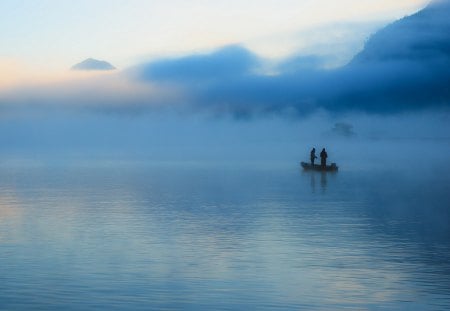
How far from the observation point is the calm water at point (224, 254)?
17328mm

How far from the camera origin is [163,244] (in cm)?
2555

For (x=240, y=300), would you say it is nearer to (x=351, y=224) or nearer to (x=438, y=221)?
(x=351, y=224)

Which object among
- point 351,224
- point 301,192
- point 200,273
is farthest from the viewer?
point 301,192

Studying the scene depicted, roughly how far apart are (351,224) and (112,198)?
62.2 feet

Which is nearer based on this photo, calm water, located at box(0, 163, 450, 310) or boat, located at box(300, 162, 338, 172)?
calm water, located at box(0, 163, 450, 310)

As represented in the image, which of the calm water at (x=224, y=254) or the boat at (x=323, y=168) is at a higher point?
the boat at (x=323, y=168)

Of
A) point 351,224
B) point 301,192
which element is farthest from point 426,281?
point 301,192

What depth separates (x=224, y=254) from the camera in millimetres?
23391

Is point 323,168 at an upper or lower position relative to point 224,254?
upper

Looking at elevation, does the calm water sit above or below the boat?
below

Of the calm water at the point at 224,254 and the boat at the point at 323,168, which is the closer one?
the calm water at the point at 224,254

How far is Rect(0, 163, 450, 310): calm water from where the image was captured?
17.3 metres

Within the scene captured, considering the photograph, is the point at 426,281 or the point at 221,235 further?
the point at 221,235

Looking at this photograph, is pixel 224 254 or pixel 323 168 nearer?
pixel 224 254
